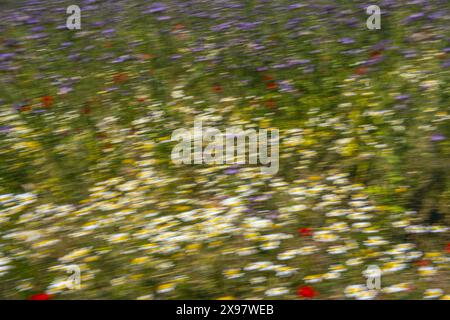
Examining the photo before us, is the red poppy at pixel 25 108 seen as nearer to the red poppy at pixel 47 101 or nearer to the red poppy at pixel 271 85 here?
the red poppy at pixel 47 101

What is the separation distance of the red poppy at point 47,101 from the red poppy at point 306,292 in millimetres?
2805

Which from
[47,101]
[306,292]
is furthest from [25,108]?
[306,292]

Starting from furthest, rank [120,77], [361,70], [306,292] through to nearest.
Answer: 1. [120,77]
2. [361,70]
3. [306,292]

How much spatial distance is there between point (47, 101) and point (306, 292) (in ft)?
9.49

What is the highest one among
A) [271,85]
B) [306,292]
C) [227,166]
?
[271,85]

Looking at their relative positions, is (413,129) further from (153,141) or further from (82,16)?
(82,16)

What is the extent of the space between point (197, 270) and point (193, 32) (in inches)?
120

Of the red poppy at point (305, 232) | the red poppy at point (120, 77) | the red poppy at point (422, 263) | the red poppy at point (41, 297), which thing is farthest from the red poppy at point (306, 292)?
the red poppy at point (120, 77)

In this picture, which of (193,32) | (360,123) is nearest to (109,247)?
(360,123)

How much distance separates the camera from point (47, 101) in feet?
17.0

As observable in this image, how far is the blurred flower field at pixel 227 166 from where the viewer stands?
11.5 ft

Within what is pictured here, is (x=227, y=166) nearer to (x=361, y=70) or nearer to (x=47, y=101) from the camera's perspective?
(x=361, y=70)

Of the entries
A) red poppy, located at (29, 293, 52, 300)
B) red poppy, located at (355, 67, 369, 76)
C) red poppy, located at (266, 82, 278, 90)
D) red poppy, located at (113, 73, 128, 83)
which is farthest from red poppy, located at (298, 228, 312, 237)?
red poppy, located at (113, 73, 128, 83)

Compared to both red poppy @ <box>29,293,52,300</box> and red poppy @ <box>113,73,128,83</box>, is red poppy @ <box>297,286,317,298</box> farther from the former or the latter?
red poppy @ <box>113,73,128,83</box>
